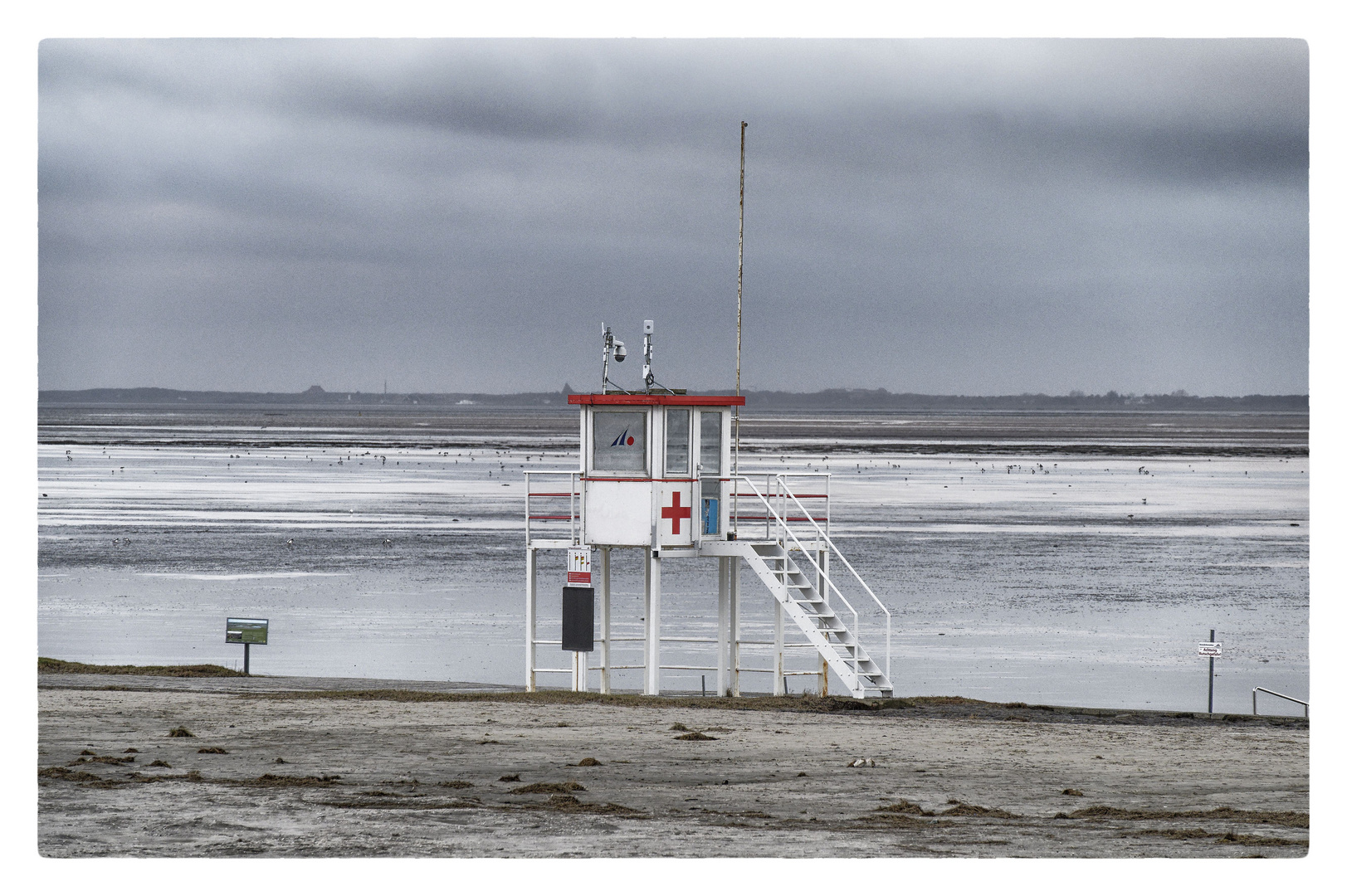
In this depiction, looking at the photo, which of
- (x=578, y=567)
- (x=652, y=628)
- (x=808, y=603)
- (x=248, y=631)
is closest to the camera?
(x=808, y=603)

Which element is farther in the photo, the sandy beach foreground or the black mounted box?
the black mounted box

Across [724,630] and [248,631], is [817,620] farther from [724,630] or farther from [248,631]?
[248,631]

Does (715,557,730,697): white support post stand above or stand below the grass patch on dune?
above

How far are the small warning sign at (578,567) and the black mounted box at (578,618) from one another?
0.50 feet

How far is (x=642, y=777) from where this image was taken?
17.3 meters

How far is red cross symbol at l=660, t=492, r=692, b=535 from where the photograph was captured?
23.7m

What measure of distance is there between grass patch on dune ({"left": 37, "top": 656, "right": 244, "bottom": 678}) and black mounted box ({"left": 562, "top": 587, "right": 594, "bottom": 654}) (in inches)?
247

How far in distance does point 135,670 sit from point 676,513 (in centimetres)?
1013

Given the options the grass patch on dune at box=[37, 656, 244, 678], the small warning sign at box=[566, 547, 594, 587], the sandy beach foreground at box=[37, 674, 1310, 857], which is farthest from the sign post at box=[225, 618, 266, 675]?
the small warning sign at box=[566, 547, 594, 587]

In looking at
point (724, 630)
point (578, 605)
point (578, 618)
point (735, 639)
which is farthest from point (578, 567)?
point (735, 639)

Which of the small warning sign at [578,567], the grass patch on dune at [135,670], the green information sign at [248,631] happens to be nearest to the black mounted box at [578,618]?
the small warning sign at [578,567]

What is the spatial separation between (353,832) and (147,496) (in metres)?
67.7

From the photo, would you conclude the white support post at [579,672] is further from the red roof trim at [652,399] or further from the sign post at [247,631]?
the sign post at [247,631]

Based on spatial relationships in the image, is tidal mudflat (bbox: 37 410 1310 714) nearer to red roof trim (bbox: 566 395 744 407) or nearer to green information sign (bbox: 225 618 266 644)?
green information sign (bbox: 225 618 266 644)
